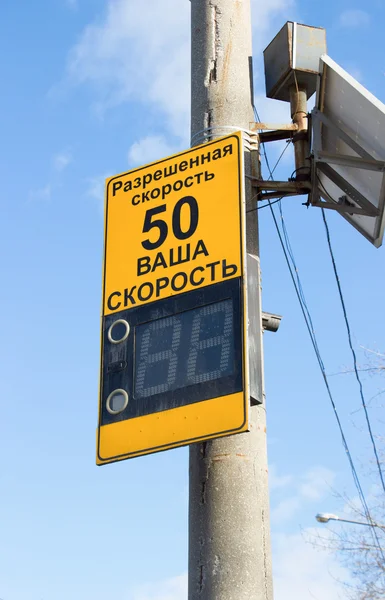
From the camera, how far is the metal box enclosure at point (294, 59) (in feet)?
22.2

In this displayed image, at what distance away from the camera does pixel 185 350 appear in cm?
523

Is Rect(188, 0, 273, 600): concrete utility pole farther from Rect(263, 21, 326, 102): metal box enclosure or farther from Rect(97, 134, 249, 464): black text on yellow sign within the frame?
Rect(263, 21, 326, 102): metal box enclosure

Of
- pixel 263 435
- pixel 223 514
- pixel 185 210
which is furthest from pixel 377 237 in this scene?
pixel 223 514

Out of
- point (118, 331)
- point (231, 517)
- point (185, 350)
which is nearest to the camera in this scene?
point (231, 517)

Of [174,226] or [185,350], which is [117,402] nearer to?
[185,350]

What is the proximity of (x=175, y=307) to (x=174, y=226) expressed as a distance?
582 mm

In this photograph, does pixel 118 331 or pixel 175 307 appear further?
pixel 118 331

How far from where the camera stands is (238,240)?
541cm

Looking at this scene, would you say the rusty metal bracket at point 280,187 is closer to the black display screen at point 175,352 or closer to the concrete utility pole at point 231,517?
the concrete utility pole at point 231,517

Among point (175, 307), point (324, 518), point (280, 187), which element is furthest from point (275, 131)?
point (324, 518)

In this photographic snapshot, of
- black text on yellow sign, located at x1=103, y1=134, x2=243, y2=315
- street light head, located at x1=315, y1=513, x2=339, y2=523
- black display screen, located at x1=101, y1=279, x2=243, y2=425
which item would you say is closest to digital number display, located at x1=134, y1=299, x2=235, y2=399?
black display screen, located at x1=101, y1=279, x2=243, y2=425

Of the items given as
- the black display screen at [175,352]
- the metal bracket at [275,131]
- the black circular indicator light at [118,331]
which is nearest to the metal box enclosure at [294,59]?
the metal bracket at [275,131]

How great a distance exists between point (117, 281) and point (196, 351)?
0.88m

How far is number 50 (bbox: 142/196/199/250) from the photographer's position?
18.6ft
